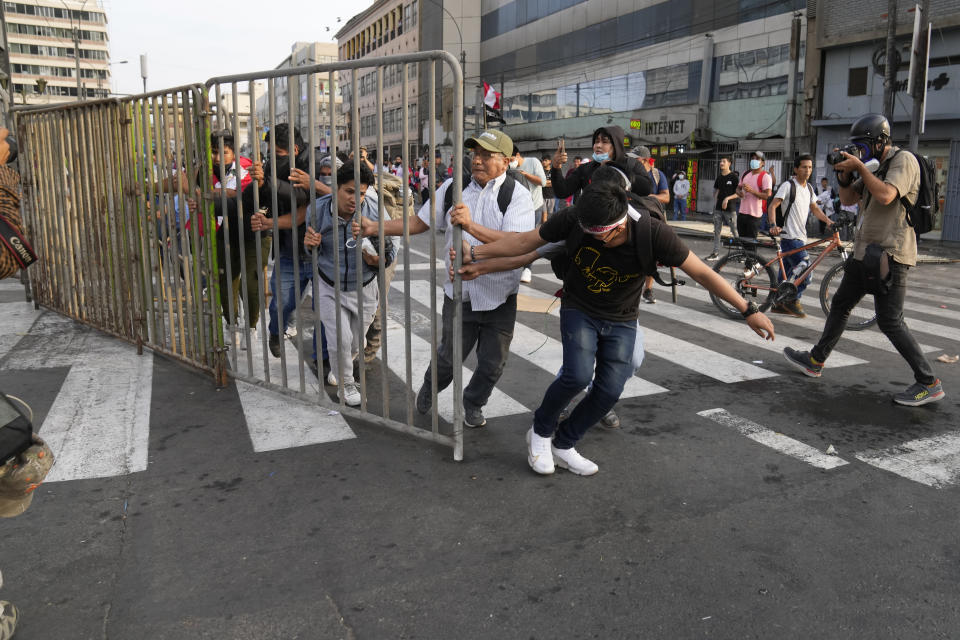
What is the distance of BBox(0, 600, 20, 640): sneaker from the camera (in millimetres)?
2586

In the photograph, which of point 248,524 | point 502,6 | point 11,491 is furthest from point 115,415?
point 502,6

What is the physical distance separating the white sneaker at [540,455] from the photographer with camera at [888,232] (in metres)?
2.84

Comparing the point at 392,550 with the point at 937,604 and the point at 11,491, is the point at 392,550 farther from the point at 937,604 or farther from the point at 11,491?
the point at 937,604

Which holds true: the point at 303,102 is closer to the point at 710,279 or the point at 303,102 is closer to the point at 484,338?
the point at 484,338

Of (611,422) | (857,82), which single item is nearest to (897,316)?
(611,422)

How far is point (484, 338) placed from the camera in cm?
462

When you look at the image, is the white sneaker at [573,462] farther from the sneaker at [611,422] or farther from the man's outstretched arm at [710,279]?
the man's outstretched arm at [710,279]

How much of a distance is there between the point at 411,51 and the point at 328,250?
54699 mm

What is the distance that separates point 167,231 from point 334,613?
3972 mm

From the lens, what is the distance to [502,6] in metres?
46.0

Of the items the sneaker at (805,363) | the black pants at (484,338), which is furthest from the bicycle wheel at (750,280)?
the black pants at (484,338)

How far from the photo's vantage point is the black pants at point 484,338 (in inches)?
179

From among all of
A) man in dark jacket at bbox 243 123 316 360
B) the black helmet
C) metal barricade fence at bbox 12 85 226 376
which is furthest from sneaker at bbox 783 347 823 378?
metal barricade fence at bbox 12 85 226 376

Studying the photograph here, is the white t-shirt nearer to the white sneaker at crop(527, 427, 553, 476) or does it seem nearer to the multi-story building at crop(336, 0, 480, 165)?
the multi-story building at crop(336, 0, 480, 165)
